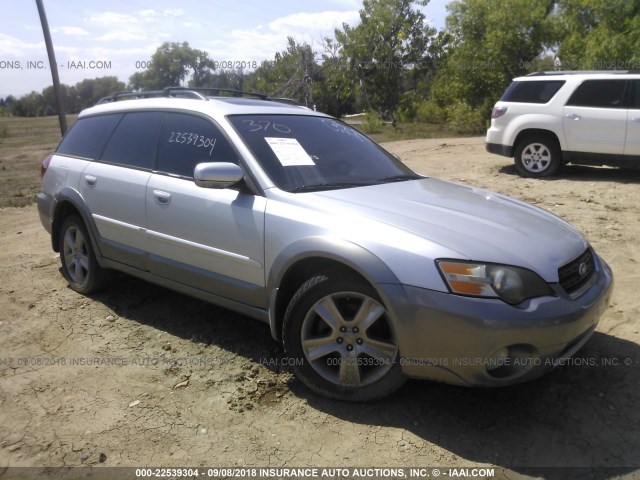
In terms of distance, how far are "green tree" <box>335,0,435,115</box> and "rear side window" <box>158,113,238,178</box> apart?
687 inches

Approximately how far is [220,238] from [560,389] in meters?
2.17

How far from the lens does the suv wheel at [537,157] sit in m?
9.33

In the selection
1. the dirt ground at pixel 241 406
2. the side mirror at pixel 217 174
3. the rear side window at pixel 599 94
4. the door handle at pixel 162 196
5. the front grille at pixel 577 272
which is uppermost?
the rear side window at pixel 599 94

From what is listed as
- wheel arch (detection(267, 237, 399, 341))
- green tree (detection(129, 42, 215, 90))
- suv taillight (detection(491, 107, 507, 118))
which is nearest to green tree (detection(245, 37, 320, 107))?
green tree (detection(129, 42, 215, 90))

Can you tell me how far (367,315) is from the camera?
2.88 meters

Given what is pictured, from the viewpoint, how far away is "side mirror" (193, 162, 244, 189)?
3.21 metres

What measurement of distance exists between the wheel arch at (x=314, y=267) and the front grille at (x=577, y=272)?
902 millimetres

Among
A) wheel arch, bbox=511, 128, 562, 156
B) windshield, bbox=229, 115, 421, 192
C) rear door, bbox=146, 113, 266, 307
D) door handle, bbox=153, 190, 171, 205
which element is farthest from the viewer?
wheel arch, bbox=511, 128, 562, 156

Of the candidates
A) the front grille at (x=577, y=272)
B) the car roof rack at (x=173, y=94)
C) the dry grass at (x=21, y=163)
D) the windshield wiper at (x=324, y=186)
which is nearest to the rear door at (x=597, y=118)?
the car roof rack at (x=173, y=94)

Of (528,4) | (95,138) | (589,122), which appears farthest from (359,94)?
(95,138)

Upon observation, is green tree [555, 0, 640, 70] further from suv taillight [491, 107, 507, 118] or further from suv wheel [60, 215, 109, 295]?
suv wheel [60, 215, 109, 295]

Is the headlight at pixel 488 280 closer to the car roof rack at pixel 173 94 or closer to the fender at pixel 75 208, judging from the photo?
the car roof rack at pixel 173 94

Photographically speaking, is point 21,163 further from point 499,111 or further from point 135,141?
point 135,141

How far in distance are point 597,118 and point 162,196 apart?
24.9 ft
